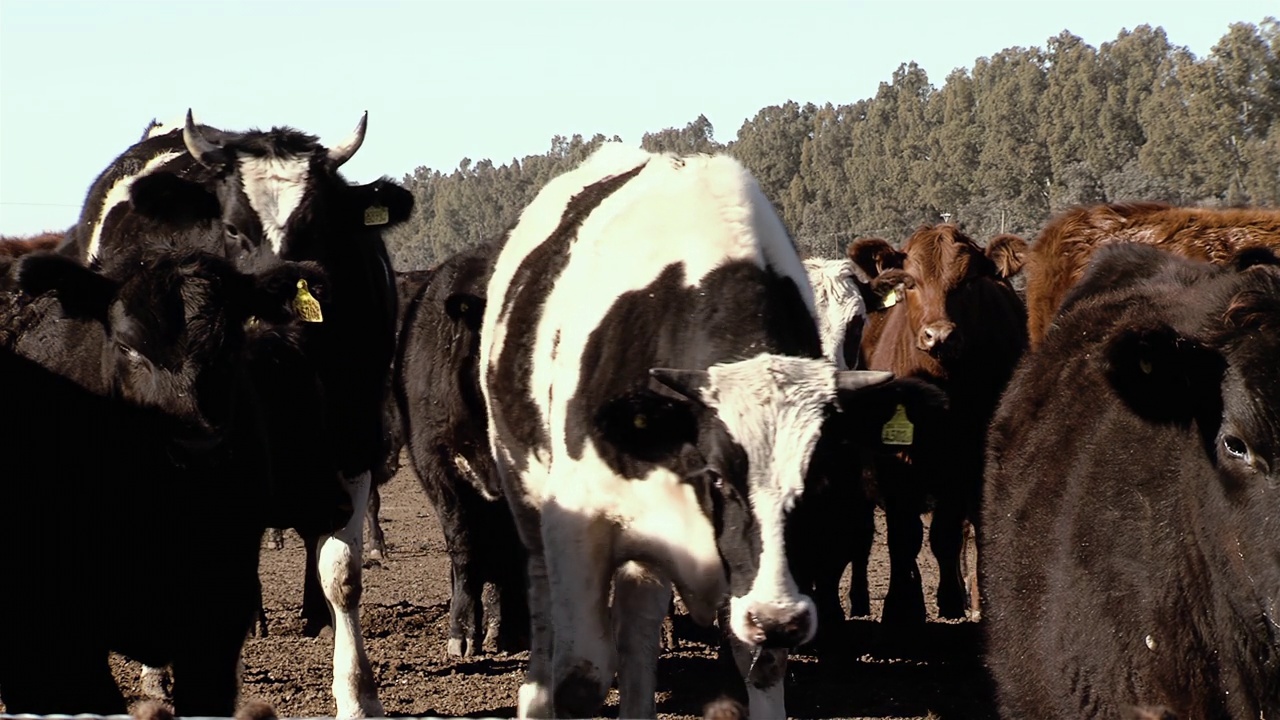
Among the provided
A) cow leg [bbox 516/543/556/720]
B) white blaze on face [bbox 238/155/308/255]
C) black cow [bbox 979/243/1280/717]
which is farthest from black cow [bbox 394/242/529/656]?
black cow [bbox 979/243/1280/717]

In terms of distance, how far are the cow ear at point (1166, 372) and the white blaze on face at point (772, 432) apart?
1242 mm

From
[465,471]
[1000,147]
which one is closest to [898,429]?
[465,471]

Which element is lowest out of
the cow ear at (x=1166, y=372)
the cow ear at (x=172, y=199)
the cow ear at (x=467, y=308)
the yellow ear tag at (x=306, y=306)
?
the cow ear at (x=1166, y=372)

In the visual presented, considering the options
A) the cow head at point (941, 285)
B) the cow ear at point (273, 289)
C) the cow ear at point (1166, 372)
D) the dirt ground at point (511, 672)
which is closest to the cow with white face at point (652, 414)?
the cow ear at point (273, 289)

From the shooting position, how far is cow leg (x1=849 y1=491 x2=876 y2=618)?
30.4 feet

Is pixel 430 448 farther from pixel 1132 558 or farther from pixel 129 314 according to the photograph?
pixel 1132 558

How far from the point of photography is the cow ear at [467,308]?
8586mm

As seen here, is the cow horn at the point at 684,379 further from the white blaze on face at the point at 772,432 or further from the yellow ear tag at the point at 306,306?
the yellow ear tag at the point at 306,306

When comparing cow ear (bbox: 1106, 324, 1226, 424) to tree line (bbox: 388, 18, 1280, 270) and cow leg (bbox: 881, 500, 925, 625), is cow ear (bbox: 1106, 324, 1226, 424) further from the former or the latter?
tree line (bbox: 388, 18, 1280, 270)

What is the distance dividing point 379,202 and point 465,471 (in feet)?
5.61

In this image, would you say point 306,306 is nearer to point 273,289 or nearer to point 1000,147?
point 273,289

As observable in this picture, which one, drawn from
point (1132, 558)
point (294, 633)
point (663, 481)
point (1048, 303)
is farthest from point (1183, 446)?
point (294, 633)

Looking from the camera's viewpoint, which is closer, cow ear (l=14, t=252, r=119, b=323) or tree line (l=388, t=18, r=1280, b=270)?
cow ear (l=14, t=252, r=119, b=323)

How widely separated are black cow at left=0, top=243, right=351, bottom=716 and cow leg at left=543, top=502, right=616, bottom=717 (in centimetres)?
113
